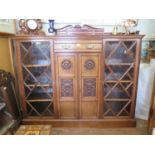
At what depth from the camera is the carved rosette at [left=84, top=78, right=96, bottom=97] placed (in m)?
2.08

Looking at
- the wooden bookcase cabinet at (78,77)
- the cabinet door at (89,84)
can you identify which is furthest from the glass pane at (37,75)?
the cabinet door at (89,84)

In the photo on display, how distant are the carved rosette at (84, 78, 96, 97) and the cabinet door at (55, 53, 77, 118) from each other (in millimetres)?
150

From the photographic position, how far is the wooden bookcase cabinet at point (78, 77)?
6.35ft

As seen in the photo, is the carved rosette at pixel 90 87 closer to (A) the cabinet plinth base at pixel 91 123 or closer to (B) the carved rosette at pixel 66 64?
(B) the carved rosette at pixel 66 64

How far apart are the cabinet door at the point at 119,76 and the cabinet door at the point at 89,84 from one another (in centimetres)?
12

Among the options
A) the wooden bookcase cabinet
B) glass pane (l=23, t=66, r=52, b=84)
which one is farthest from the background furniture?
glass pane (l=23, t=66, r=52, b=84)

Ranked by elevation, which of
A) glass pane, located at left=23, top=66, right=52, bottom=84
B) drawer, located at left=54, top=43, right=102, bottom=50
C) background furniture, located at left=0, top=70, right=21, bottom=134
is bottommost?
background furniture, located at left=0, top=70, right=21, bottom=134

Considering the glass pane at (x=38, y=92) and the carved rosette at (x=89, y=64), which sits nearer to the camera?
the carved rosette at (x=89, y=64)

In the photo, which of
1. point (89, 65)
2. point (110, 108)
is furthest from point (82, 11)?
point (110, 108)

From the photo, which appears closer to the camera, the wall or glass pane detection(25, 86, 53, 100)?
the wall

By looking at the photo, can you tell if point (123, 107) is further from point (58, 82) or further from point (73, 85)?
point (58, 82)

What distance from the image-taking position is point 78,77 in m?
2.05

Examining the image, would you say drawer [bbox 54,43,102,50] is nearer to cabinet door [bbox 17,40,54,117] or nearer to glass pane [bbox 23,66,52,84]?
cabinet door [bbox 17,40,54,117]
